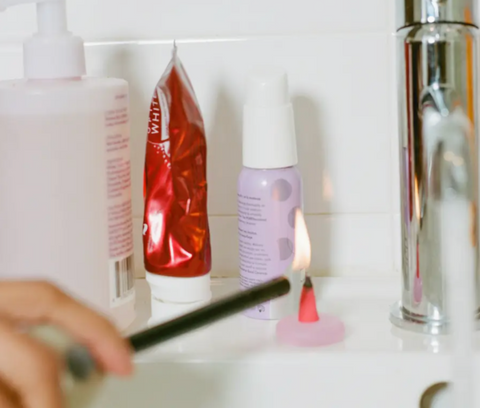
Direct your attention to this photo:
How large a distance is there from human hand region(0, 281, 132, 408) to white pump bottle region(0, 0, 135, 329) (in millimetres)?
139

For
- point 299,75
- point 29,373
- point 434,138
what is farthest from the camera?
point 299,75

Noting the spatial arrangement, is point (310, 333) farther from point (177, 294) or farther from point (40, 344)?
point (40, 344)

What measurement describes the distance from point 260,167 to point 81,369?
208 mm

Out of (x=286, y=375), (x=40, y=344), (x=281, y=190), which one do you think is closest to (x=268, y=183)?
(x=281, y=190)

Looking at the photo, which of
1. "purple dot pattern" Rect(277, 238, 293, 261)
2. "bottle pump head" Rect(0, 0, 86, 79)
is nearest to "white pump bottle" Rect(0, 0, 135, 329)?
"bottle pump head" Rect(0, 0, 86, 79)

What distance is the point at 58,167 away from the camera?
0.44m

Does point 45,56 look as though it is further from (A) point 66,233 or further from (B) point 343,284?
(B) point 343,284

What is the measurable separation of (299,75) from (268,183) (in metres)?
0.11

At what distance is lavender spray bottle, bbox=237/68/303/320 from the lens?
1.50 feet

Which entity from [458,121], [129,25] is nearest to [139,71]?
[129,25]

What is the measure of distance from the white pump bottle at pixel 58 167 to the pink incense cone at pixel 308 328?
11 cm

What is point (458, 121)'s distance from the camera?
42 centimetres

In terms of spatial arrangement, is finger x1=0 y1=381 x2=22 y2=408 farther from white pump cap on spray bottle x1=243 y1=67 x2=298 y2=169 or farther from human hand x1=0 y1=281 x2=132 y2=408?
white pump cap on spray bottle x1=243 y1=67 x2=298 y2=169

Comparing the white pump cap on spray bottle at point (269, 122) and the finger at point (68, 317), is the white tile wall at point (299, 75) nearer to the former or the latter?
the white pump cap on spray bottle at point (269, 122)
